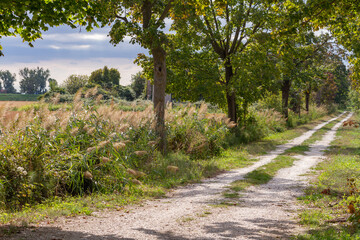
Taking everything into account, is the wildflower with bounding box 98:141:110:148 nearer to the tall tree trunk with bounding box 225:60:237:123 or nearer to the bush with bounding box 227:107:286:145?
the bush with bounding box 227:107:286:145

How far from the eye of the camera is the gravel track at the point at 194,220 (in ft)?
20.5

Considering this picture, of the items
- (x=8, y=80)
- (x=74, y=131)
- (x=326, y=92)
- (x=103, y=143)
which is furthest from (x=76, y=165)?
(x=8, y=80)

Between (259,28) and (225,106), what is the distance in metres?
5.91

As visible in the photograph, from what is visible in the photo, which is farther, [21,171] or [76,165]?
[76,165]

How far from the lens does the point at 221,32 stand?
77.4 ft

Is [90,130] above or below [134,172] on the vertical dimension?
above

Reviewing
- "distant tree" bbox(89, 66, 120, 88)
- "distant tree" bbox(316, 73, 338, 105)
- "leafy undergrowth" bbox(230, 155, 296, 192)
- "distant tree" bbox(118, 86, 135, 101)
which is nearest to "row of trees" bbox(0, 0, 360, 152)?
"leafy undergrowth" bbox(230, 155, 296, 192)

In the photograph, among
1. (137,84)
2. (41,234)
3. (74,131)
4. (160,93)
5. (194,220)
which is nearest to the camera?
(41,234)

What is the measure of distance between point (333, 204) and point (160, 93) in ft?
27.7

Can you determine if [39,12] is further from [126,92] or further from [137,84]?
[137,84]

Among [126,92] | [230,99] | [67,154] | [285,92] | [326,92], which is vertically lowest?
[67,154]

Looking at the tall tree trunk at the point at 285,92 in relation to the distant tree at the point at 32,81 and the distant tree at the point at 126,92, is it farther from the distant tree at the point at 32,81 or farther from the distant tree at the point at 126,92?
the distant tree at the point at 32,81

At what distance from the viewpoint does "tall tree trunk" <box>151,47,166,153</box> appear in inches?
573

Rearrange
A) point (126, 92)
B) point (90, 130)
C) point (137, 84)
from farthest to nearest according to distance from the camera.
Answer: point (137, 84) → point (126, 92) → point (90, 130)
